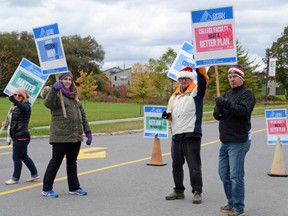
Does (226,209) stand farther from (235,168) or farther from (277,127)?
(277,127)

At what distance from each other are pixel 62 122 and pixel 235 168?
106 inches

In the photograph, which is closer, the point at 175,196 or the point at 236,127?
the point at 236,127

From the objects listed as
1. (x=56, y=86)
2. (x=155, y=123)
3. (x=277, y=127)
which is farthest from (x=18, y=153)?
(x=277, y=127)

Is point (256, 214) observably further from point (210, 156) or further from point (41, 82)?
point (41, 82)

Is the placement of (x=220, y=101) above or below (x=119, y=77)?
below

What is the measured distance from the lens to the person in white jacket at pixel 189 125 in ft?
21.3

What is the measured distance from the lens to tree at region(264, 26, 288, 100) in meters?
82.2

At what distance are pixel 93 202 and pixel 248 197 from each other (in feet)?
7.92

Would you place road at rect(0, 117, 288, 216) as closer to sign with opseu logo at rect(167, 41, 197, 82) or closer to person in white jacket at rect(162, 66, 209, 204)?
person in white jacket at rect(162, 66, 209, 204)

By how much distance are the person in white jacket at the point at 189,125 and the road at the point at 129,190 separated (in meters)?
0.47

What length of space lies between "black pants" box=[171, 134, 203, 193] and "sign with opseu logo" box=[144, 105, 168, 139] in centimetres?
361

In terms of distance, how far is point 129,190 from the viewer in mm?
7371

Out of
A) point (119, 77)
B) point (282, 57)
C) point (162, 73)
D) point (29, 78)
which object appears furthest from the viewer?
point (119, 77)

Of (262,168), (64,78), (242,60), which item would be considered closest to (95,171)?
(64,78)
